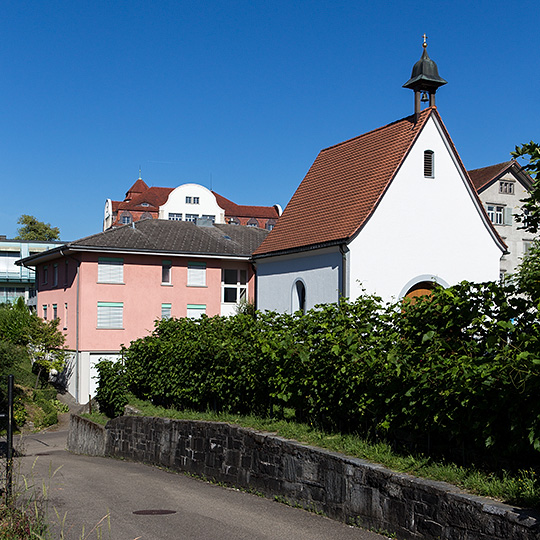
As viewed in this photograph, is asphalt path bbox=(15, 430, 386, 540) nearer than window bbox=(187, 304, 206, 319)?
Yes

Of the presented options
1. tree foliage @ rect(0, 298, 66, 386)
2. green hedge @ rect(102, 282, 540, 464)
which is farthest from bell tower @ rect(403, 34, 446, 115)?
tree foliage @ rect(0, 298, 66, 386)

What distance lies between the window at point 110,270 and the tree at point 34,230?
69298 millimetres

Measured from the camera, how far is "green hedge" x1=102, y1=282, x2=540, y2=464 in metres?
6.25

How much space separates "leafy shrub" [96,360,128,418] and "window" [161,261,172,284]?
21.8 meters

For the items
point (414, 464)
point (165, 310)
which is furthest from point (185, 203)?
point (414, 464)

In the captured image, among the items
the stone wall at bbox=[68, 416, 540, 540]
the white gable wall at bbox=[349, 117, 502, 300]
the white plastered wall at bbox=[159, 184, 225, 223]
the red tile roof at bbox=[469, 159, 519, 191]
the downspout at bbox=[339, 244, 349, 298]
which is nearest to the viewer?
the stone wall at bbox=[68, 416, 540, 540]

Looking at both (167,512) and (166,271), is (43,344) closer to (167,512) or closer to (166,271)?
(166,271)

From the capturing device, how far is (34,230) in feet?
347

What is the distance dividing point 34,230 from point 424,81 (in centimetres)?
8983

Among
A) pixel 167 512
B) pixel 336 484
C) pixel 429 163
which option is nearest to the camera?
pixel 336 484

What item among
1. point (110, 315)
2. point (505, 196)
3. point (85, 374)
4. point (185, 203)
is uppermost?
point (185, 203)

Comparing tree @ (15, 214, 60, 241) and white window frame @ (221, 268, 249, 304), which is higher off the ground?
tree @ (15, 214, 60, 241)

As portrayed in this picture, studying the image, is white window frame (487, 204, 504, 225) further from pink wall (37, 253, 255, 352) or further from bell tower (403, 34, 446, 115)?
bell tower (403, 34, 446, 115)

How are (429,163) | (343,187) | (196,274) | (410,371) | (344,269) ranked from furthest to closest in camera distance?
(196,274) < (343,187) < (429,163) < (344,269) < (410,371)
